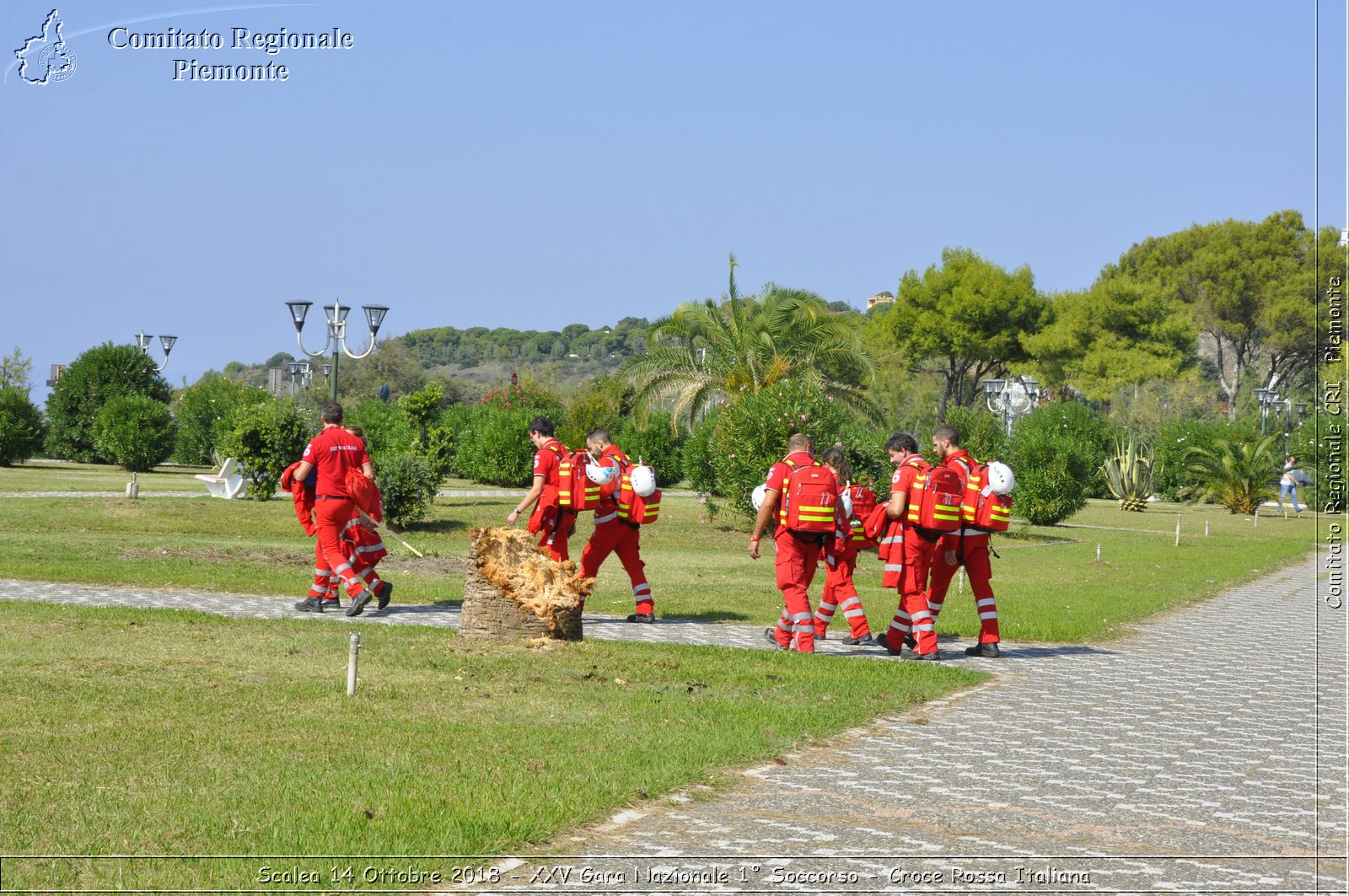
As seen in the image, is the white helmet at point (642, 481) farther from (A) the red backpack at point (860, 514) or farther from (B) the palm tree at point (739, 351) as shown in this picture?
(B) the palm tree at point (739, 351)

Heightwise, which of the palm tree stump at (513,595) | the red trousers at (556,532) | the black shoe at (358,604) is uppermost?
the red trousers at (556,532)

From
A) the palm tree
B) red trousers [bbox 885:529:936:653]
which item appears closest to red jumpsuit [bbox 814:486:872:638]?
red trousers [bbox 885:529:936:653]

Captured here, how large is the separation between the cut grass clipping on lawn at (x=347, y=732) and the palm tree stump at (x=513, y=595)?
0.22 m

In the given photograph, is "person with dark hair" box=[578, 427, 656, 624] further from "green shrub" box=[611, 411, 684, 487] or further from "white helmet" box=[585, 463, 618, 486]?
"green shrub" box=[611, 411, 684, 487]

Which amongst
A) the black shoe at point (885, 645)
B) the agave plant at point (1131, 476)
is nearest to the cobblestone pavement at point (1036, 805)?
the black shoe at point (885, 645)

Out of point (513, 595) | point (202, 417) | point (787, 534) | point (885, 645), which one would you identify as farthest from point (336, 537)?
point (202, 417)

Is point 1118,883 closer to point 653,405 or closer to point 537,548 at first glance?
point 537,548

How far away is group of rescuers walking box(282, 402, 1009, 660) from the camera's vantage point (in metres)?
11.5

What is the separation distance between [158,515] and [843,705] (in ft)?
57.1

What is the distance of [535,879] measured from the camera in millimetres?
5293

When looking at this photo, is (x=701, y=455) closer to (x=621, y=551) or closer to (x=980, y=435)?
(x=980, y=435)

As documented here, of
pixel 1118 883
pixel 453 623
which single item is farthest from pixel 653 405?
pixel 1118 883

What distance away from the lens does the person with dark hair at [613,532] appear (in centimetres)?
1321

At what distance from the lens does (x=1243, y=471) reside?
4297 centimetres
